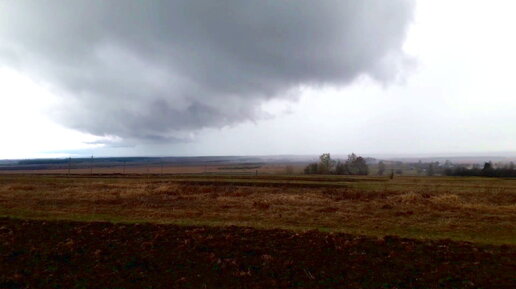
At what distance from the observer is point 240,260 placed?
34.6 ft

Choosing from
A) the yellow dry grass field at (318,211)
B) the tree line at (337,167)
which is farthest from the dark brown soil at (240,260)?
the tree line at (337,167)

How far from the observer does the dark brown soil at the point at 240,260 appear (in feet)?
29.8

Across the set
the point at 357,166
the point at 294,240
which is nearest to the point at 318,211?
the point at 294,240

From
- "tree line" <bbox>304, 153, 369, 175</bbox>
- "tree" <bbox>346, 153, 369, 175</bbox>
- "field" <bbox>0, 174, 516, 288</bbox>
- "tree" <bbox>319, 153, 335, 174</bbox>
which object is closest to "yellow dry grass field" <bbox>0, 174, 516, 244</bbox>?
"field" <bbox>0, 174, 516, 288</bbox>

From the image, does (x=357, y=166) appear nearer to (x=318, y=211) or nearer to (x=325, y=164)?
(x=325, y=164)

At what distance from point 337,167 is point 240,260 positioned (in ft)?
264

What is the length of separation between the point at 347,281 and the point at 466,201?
18565 mm

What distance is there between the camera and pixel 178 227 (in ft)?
45.7

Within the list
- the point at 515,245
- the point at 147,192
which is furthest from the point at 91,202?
the point at 515,245

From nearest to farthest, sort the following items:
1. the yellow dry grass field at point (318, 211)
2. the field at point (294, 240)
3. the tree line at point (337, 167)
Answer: the field at point (294, 240)
the yellow dry grass field at point (318, 211)
the tree line at point (337, 167)

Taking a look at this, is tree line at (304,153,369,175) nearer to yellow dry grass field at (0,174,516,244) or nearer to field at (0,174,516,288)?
yellow dry grass field at (0,174,516,244)

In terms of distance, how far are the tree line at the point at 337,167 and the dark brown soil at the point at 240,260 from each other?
7158 cm

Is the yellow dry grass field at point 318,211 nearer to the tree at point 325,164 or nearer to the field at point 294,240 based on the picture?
the field at point 294,240

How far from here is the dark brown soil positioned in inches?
358
